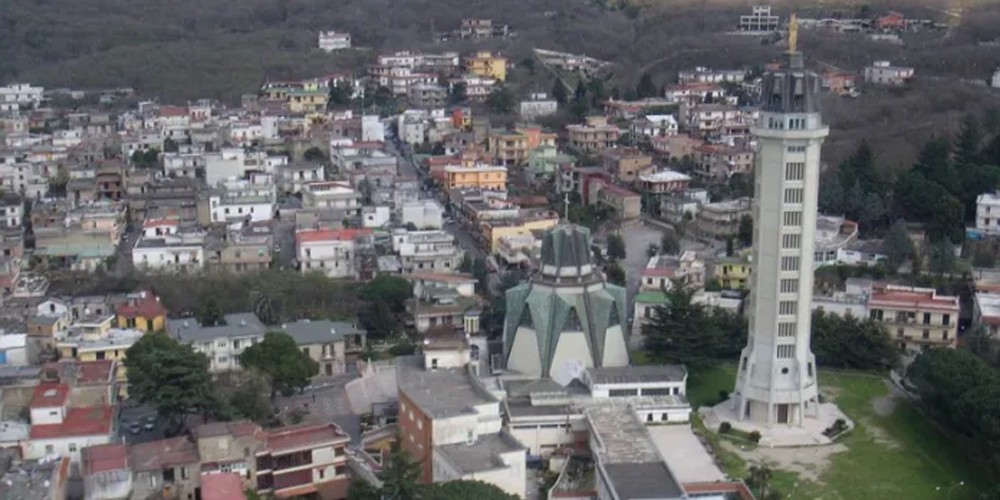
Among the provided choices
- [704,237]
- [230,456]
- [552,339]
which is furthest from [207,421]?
[704,237]

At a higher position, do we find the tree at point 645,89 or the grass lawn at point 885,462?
the tree at point 645,89

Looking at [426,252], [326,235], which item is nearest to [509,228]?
[426,252]

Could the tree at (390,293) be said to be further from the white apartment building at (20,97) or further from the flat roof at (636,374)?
the white apartment building at (20,97)

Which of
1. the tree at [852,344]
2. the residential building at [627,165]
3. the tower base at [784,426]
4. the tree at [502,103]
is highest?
the tree at [502,103]

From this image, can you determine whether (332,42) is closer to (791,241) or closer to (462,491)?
(791,241)

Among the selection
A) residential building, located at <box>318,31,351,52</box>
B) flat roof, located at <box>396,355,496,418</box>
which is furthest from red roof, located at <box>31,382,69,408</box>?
residential building, located at <box>318,31,351,52</box>

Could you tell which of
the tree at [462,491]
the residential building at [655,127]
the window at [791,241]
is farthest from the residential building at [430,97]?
the tree at [462,491]

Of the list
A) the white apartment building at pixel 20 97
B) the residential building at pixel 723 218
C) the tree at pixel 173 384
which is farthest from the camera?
the white apartment building at pixel 20 97

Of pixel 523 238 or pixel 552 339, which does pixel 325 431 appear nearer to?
pixel 552 339
